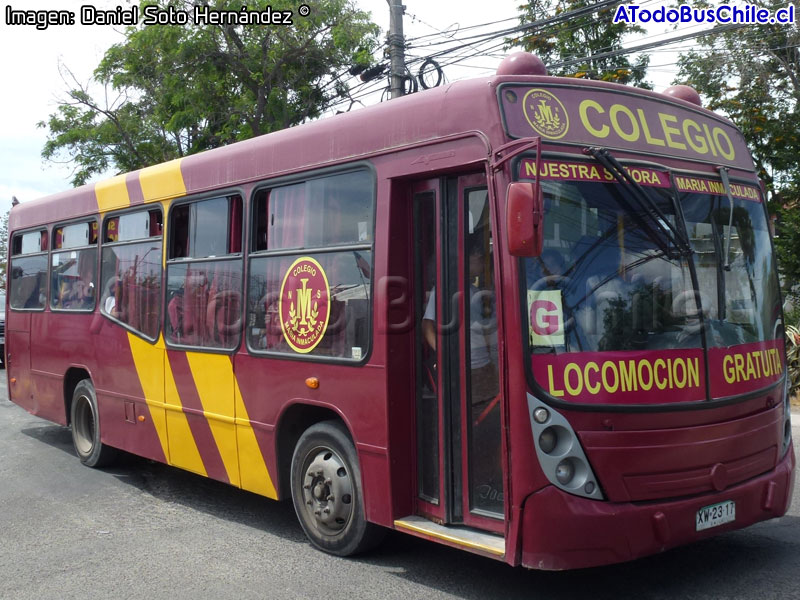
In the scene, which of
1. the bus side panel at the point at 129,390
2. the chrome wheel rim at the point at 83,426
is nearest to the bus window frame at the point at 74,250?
the bus side panel at the point at 129,390

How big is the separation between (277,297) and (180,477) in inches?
129

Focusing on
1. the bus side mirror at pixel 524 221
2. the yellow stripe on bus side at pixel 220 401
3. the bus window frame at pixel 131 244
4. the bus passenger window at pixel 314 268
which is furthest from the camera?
the bus window frame at pixel 131 244

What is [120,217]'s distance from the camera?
846 centimetres

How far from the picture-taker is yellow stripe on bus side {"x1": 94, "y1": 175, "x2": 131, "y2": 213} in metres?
8.37

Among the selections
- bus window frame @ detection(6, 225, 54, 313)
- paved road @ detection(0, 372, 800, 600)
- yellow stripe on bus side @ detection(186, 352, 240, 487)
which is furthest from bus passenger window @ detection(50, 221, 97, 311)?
yellow stripe on bus side @ detection(186, 352, 240, 487)

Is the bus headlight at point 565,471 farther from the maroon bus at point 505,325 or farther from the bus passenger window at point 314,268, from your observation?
the bus passenger window at point 314,268

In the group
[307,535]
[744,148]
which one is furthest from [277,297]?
[744,148]

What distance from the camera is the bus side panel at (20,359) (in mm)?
10484

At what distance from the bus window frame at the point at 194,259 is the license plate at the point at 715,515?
346 cm

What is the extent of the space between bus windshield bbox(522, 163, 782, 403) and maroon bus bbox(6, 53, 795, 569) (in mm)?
12

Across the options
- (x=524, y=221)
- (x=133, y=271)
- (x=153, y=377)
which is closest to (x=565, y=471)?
(x=524, y=221)

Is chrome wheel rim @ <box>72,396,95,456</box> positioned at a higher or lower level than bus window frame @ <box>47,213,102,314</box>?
lower

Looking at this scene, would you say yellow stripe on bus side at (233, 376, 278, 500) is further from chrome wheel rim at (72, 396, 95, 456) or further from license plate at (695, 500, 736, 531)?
chrome wheel rim at (72, 396, 95, 456)

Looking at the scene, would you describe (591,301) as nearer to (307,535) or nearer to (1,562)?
(307,535)
